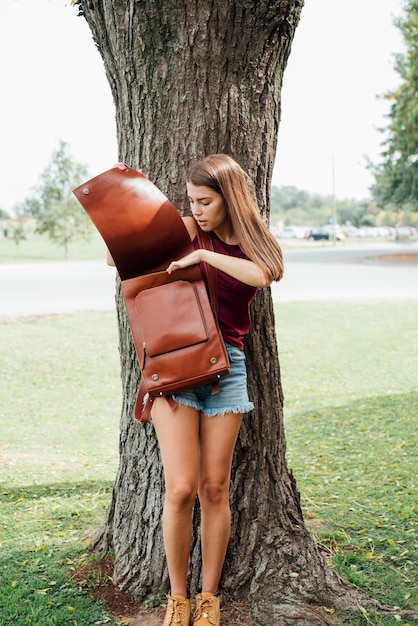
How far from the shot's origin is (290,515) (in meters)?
3.84

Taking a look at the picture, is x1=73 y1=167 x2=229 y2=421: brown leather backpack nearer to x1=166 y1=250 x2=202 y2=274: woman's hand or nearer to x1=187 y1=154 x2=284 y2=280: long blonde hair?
x1=166 y1=250 x2=202 y2=274: woman's hand

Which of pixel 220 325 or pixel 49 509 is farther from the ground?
pixel 220 325

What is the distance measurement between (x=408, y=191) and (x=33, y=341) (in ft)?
83.7

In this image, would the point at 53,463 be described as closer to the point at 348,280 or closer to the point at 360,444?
the point at 360,444

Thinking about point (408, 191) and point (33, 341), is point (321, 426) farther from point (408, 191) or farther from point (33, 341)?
point (408, 191)

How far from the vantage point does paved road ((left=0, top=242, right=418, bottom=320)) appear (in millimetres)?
16375

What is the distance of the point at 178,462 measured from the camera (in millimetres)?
3055

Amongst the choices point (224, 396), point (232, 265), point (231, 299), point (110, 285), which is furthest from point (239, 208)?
point (110, 285)

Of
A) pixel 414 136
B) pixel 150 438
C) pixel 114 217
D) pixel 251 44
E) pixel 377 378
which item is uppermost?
pixel 414 136

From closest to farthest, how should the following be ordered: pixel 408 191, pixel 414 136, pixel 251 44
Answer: pixel 251 44 → pixel 414 136 → pixel 408 191

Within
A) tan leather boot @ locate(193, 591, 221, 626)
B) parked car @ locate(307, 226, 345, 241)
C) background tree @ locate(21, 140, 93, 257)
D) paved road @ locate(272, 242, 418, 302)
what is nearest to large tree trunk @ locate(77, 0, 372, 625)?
tan leather boot @ locate(193, 591, 221, 626)

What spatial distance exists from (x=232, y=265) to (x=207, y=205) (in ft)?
0.94

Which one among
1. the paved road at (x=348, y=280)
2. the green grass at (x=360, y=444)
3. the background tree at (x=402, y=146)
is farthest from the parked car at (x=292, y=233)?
the green grass at (x=360, y=444)

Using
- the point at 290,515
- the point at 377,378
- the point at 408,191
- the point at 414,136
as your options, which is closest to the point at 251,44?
the point at 290,515
